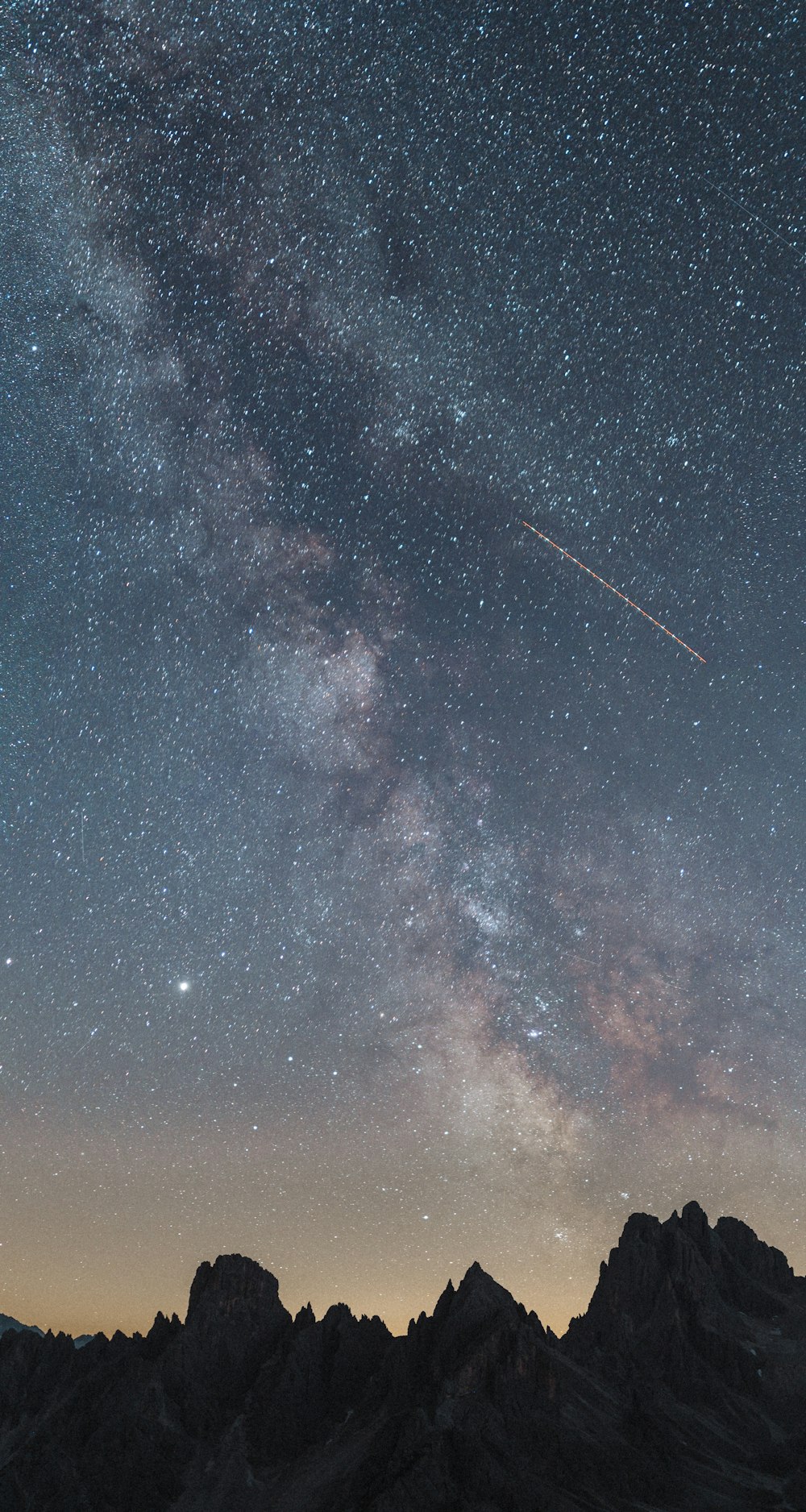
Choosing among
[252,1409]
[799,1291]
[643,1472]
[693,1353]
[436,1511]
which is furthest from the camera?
[799,1291]

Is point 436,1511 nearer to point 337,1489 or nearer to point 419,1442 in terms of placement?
point 419,1442

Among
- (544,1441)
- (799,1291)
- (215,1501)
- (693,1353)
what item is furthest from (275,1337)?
(799,1291)

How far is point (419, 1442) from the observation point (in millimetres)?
89375

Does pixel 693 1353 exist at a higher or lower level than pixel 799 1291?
lower

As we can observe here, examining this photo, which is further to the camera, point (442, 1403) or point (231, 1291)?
point (231, 1291)

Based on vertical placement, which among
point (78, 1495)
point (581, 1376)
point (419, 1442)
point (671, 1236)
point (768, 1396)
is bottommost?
point (78, 1495)

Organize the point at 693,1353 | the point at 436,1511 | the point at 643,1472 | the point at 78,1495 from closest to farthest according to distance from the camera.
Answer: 1. the point at 436,1511
2. the point at 643,1472
3. the point at 78,1495
4. the point at 693,1353

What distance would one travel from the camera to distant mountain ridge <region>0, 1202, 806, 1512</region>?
305 feet

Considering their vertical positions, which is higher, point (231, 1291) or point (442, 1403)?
point (231, 1291)

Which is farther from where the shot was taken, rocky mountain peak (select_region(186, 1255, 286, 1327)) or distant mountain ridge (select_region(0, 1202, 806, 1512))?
rocky mountain peak (select_region(186, 1255, 286, 1327))

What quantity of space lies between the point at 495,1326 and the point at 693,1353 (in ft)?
124

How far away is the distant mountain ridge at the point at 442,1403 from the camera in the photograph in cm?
9281

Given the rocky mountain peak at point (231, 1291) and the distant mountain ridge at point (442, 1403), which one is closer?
the distant mountain ridge at point (442, 1403)

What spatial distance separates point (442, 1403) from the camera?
3784 inches
